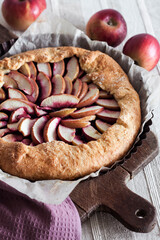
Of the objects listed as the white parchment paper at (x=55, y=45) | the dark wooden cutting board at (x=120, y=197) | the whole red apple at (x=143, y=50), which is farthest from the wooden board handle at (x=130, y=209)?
the whole red apple at (x=143, y=50)

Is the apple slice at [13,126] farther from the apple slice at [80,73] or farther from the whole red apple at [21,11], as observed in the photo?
the whole red apple at [21,11]

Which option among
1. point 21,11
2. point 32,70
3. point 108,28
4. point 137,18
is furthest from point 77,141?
point 137,18

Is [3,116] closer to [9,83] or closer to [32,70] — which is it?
[9,83]

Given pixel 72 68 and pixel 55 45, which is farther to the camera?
pixel 55 45

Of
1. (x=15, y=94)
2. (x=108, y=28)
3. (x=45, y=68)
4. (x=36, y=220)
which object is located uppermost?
(x=108, y=28)

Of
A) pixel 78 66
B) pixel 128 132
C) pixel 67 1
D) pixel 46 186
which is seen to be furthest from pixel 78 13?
pixel 46 186
